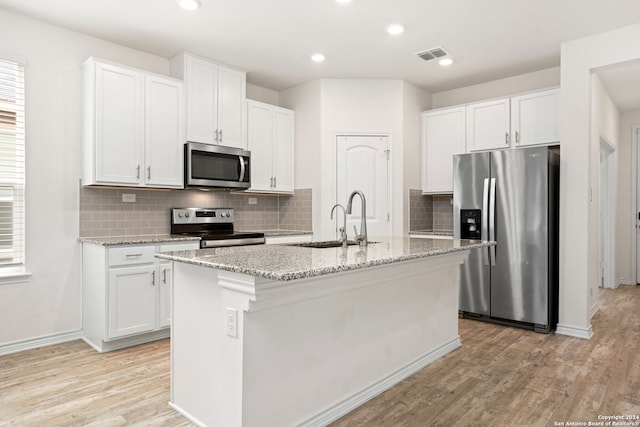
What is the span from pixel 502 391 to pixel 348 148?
10.1 ft

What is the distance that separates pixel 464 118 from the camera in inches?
187

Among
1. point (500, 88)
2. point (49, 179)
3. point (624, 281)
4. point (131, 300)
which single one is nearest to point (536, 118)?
point (500, 88)

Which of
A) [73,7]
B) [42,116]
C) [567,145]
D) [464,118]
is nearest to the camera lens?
[73,7]

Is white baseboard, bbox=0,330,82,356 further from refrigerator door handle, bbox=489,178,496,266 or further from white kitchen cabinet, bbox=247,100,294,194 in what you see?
refrigerator door handle, bbox=489,178,496,266

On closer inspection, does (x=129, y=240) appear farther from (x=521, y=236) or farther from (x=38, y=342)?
(x=521, y=236)

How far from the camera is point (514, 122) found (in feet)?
14.3

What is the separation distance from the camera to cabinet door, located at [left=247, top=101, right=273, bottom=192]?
4.64 m

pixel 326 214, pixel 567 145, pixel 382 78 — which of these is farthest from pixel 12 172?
pixel 567 145

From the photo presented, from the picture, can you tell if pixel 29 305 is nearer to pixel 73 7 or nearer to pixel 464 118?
pixel 73 7

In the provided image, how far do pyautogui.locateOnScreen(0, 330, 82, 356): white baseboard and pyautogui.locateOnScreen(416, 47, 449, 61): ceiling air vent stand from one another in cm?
409

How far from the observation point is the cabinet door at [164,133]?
148 inches

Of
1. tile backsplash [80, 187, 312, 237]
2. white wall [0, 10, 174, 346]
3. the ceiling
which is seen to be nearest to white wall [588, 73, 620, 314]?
the ceiling

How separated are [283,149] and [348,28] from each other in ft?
5.86

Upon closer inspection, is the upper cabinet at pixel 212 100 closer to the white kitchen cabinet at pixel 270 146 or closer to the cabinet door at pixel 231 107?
the cabinet door at pixel 231 107
